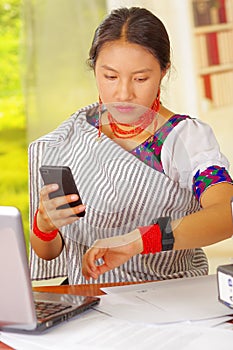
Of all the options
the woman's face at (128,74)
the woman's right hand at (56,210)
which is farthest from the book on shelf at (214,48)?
the woman's right hand at (56,210)

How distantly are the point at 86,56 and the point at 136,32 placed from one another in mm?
3141

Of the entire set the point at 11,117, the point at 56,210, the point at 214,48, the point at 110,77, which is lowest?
the point at 11,117

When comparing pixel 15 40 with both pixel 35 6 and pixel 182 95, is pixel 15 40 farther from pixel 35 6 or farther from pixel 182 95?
pixel 182 95

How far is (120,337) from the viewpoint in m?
1.71

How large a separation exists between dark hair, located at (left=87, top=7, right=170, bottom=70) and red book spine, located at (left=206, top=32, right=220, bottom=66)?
329 centimetres

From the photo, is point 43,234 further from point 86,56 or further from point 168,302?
point 86,56

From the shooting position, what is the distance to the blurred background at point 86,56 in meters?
5.28

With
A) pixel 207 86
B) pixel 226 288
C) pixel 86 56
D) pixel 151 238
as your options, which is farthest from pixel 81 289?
pixel 207 86

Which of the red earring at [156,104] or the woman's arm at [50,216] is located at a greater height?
the red earring at [156,104]

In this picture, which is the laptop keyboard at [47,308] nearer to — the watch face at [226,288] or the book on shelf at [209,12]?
the watch face at [226,288]

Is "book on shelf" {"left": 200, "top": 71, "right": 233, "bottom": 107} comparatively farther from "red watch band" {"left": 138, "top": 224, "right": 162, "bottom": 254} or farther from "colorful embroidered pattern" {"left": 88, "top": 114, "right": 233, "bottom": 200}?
"red watch band" {"left": 138, "top": 224, "right": 162, "bottom": 254}

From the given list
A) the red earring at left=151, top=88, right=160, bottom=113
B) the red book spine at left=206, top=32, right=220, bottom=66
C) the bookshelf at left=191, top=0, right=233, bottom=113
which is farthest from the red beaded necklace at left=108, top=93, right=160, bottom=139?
the red book spine at left=206, top=32, right=220, bottom=66

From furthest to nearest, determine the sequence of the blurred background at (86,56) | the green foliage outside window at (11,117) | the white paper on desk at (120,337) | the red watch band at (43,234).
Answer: the green foliage outside window at (11,117), the blurred background at (86,56), the red watch band at (43,234), the white paper on desk at (120,337)

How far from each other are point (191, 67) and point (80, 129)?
3196 millimetres
